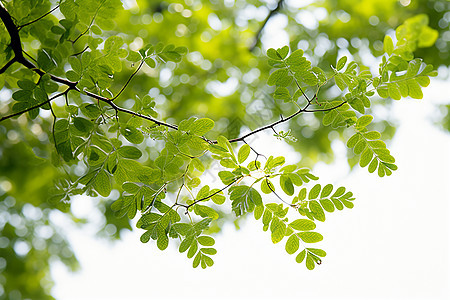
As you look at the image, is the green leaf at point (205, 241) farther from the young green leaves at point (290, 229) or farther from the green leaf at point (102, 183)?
the green leaf at point (102, 183)

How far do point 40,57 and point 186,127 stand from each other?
12.8 inches

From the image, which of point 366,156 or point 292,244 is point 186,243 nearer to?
point 292,244

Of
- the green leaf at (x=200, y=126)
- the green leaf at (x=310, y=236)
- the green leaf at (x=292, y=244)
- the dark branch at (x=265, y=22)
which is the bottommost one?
the green leaf at (x=292, y=244)

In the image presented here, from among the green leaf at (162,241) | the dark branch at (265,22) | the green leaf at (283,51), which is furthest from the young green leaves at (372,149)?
the dark branch at (265,22)

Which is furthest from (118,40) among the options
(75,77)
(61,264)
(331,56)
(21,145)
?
(61,264)

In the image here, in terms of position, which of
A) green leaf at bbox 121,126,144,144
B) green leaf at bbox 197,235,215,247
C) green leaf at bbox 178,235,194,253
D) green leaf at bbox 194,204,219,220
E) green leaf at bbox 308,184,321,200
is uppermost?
green leaf at bbox 308,184,321,200

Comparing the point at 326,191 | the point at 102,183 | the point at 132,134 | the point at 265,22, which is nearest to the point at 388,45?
the point at 326,191

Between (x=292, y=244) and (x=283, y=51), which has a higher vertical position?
(x=283, y=51)

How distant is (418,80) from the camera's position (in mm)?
767

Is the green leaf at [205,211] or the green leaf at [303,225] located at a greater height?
the green leaf at [303,225]

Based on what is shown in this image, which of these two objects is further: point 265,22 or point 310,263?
point 265,22

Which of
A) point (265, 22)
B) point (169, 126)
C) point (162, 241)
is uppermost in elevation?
point (265, 22)

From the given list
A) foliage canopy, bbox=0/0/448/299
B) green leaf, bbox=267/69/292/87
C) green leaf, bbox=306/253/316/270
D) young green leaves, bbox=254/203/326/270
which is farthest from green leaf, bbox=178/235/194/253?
green leaf, bbox=267/69/292/87

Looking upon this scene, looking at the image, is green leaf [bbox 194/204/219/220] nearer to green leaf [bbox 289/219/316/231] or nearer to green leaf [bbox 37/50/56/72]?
green leaf [bbox 289/219/316/231]
